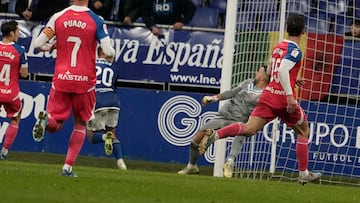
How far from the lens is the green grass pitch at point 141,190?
11430 mm

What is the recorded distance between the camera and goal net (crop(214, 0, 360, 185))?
64.0 feet

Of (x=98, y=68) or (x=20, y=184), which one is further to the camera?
(x=98, y=68)

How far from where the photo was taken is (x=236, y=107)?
61.1 feet

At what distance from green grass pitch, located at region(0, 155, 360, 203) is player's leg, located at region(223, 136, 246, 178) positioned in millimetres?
1952

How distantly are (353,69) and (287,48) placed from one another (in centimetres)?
531

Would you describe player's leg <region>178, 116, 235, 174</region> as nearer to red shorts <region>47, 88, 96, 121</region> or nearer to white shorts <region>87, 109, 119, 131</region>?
white shorts <region>87, 109, 119, 131</region>

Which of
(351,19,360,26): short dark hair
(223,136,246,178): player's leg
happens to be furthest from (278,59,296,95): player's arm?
(351,19,360,26): short dark hair

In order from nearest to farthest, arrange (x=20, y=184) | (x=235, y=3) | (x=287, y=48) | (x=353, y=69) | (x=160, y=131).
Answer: (x=20, y=184) → (x=287, y=48) → (x=235, y=3) → (x=353, y=69) → (x=160, y=131)

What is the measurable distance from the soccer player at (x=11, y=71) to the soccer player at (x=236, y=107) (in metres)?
3.09

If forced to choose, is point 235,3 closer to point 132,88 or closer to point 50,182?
point 132,88

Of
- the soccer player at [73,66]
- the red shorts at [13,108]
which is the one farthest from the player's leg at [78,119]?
the red shorts at [13,108]

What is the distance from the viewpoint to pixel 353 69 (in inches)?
795

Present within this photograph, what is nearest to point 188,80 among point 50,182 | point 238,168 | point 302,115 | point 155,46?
point 155,46

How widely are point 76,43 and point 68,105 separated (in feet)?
2.51
